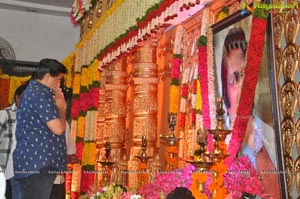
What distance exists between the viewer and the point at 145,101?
624 centimetres

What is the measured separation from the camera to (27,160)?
3670 millimetres

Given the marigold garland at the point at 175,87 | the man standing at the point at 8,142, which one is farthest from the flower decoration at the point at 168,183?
the marigold garland at the point at 175,87

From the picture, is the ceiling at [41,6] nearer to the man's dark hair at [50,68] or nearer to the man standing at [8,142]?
the man standing at [8,142]

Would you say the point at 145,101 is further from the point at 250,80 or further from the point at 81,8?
the point at 250,80

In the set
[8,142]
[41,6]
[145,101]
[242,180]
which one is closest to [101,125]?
[145,101]

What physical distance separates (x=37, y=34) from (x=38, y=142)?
6.78 m

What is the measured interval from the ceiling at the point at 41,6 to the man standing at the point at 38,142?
20.1 ft

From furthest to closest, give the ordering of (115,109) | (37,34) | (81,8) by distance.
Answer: (37,34), (81,8), (115,109)

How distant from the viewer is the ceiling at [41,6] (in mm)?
9547

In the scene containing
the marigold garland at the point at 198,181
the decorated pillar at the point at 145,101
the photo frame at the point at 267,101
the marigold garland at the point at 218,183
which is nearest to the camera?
the marigold garland at the point at 198,181

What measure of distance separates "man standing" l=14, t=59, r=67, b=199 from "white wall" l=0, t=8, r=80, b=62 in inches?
254

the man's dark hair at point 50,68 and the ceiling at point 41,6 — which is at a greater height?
the ceiling at point 41,6

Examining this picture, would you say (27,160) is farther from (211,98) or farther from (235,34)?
(235,34)

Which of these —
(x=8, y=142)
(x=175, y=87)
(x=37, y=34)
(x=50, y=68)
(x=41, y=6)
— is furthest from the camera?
(x=37, y=34)
